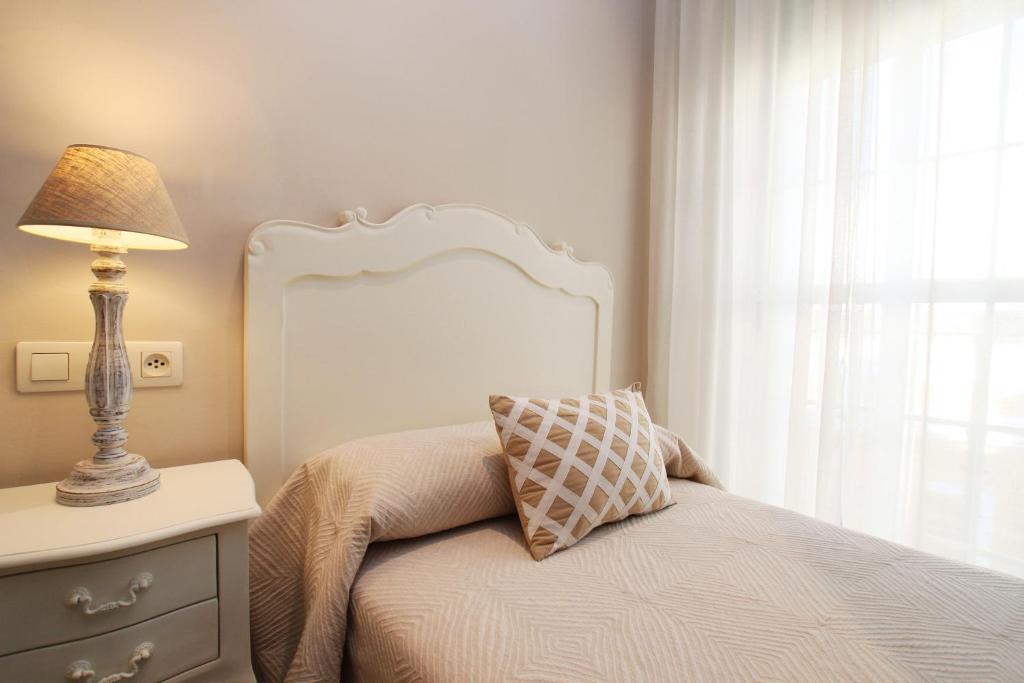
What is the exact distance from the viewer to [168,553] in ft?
2.98

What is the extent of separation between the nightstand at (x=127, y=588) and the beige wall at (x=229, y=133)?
0.33 meters

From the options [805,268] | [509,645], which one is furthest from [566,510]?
[805,268]

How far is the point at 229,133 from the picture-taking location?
133 cm

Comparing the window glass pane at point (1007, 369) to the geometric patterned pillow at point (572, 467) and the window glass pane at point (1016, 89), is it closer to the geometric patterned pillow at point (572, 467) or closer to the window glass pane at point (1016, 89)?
the window glass pane at point (1016, 89)

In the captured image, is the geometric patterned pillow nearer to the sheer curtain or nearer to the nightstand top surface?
the nightstand top surface

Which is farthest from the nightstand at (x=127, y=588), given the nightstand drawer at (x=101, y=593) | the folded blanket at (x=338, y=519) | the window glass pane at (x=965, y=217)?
the window glass pane at (x=965, y=217)

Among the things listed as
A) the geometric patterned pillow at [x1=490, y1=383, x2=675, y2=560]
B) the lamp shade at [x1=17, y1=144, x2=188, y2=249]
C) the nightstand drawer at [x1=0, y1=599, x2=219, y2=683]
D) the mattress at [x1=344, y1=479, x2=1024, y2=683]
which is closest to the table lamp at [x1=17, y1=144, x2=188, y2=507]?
the lamp shade at [x1=17, y1=144, x2=188, y2=249]

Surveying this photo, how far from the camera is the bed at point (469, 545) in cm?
81

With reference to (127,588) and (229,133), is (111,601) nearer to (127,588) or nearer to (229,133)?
(127,588)

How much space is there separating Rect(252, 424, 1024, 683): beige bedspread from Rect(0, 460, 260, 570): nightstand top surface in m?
0.20

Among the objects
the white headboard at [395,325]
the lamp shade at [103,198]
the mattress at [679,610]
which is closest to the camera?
the mattress at [679,610]

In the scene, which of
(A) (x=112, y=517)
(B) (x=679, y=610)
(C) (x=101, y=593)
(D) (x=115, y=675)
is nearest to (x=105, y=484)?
(A) (x=112, y=517)

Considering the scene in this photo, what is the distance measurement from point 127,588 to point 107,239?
2.20 ft

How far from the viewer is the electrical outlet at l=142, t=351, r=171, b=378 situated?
4.03ft
